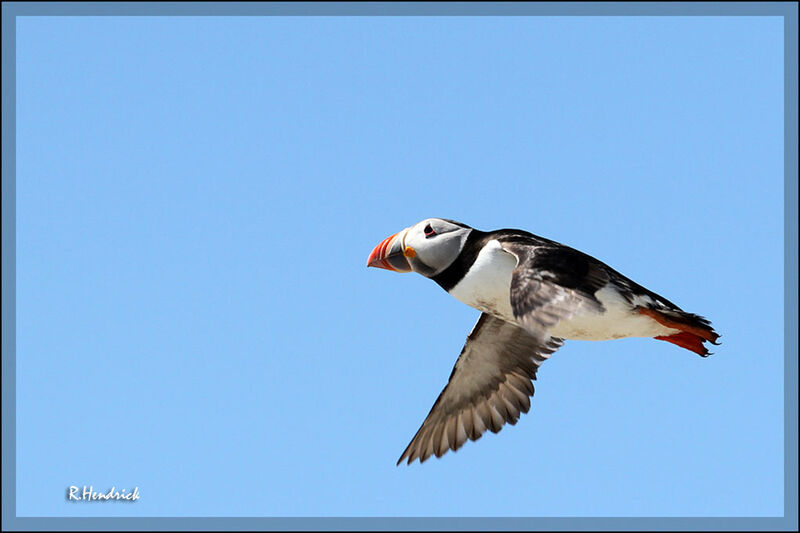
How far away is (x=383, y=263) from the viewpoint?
36.9 ft

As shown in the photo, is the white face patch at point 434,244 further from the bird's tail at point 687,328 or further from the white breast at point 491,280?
the bird's tail at point 687,328

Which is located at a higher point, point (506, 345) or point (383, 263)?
point (383, 263)

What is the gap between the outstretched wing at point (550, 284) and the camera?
8445 millimetres

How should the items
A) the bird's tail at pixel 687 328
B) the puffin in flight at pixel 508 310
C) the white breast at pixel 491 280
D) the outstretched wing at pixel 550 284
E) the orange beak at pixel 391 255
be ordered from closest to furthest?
the outstretched wing at pixel 550 284 → the puffin in flight at pixel 508 310 → the bird's tail at pixel 687 328 → the white breast at pixel 491 280 → the orange beak at pixel 391 255

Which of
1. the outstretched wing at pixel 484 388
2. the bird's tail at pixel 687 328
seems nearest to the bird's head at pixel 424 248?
the outstretched wing at pixel 484 388

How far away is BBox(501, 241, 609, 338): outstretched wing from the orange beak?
1558mm

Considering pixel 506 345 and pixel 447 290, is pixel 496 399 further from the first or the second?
pixel 447 290

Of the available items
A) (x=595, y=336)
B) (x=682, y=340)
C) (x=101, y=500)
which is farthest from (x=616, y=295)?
(x=101, y=500)

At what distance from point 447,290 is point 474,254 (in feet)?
1.66

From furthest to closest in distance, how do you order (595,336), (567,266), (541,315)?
(595,336), (567,266), (541,315)

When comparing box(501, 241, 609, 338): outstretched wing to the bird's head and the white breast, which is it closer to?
the white breast

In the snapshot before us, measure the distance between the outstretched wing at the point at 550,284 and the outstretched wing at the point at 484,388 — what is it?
2094mm

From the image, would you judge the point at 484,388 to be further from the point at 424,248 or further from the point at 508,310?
the point at 424,248

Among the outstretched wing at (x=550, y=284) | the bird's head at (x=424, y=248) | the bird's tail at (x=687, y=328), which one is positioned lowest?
the bird's tail at (x=687, y=328)
